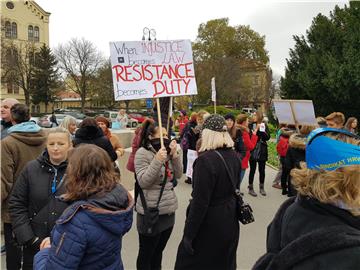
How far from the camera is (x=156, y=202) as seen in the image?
3.93 metres

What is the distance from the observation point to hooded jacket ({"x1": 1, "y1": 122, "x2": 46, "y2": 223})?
3.76m

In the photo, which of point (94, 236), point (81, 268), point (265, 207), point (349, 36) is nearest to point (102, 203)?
point (94, 236)

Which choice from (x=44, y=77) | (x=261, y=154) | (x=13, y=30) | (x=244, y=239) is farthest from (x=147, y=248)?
(x=13, y=30)

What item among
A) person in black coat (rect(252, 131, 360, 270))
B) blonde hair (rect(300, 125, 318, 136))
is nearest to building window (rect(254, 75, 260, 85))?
blonde hair (rect(300, 125, 318, 136))

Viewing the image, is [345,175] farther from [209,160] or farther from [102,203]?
[209,160]

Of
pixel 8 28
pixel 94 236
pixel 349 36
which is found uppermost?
pixel 8 28

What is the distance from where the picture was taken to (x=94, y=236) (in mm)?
2279

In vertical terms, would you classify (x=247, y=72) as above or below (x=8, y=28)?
below

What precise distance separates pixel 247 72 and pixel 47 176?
63867mm

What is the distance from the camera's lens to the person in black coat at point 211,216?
331 centimetres

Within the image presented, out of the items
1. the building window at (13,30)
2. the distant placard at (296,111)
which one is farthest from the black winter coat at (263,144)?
the building window at (13,30)

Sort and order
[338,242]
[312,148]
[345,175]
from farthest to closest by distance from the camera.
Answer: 1. [312,148]
2. [345,175]
3. [338,242]

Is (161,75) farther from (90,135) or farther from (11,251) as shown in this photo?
(11,251)

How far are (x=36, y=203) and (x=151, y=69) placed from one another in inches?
78.8
